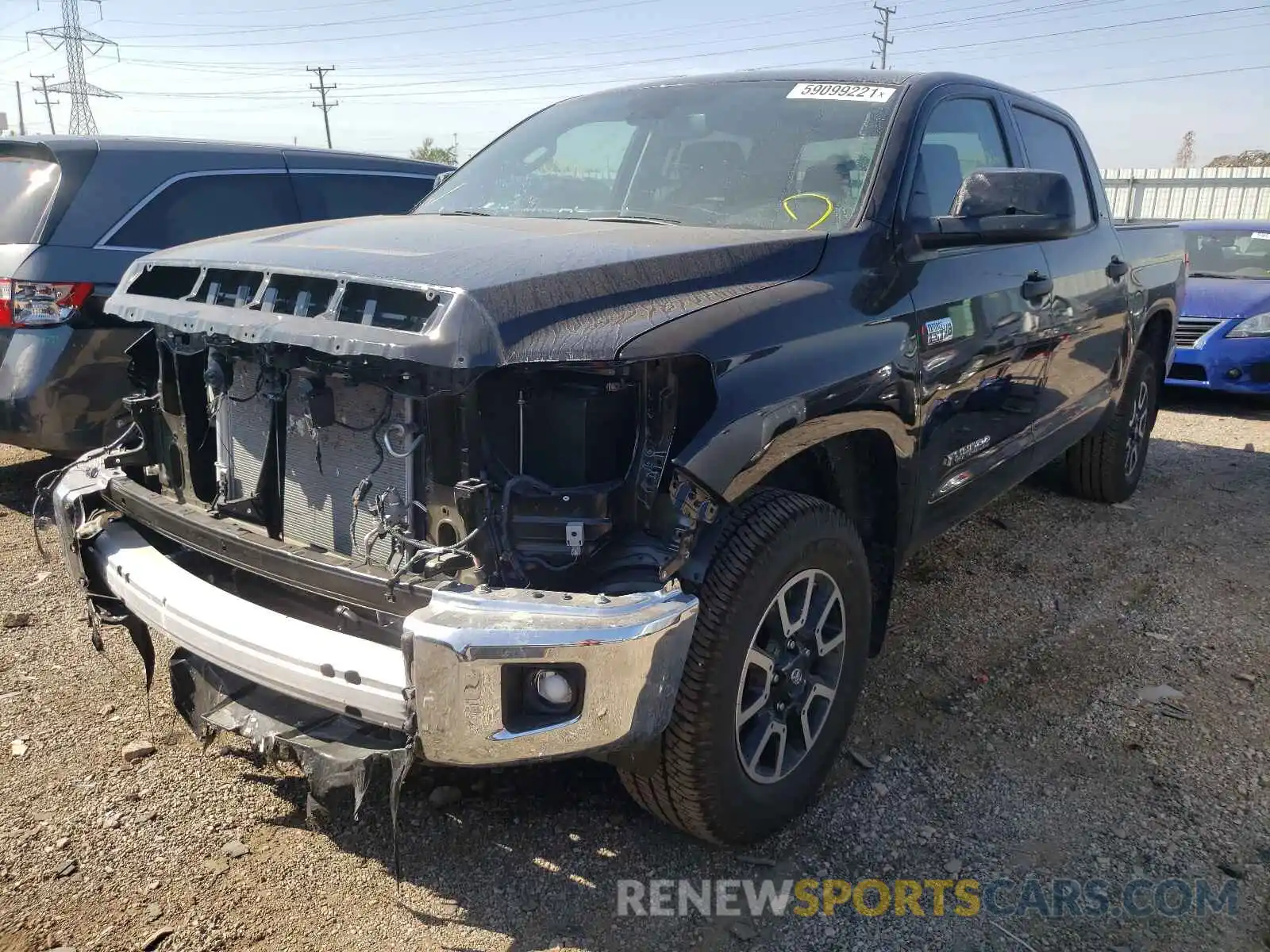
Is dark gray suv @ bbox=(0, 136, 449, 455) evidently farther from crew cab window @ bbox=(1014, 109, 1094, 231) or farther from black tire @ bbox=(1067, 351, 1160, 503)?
black tire @ bbox=(1067, 351, 1160, 503)

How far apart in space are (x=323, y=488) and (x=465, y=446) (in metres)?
0.53

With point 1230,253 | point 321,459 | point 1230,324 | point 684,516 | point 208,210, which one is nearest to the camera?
point 684,516

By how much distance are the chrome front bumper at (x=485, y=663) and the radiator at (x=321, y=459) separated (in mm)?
294

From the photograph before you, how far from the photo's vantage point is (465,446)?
7.27 ft

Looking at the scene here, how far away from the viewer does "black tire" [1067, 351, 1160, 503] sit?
5547 millimetres

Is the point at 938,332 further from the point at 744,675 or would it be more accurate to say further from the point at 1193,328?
the point at 1193,328

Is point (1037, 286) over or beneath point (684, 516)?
over

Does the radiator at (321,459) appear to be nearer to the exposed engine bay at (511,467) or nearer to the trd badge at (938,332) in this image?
the exposed engine bay at (511,467)

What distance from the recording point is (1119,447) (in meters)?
5.58

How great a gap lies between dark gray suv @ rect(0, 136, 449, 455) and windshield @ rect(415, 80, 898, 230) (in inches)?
77.1

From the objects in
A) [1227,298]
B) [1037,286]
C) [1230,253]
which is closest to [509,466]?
[1037,286]

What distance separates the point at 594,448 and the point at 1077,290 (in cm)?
288

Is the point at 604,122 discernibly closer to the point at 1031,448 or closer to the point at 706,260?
the point at 706,260

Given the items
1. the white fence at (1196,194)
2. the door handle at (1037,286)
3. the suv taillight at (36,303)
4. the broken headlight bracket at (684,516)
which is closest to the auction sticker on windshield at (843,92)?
the door handle at (1037,286)
